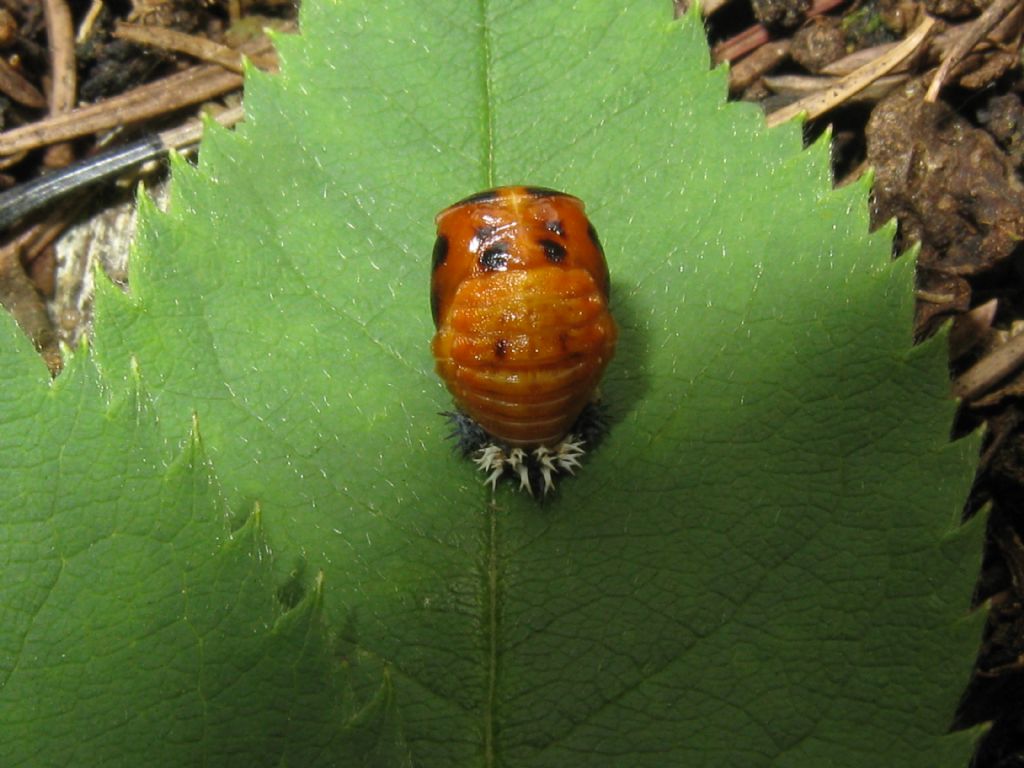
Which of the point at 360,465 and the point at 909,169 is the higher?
the point at 909,169

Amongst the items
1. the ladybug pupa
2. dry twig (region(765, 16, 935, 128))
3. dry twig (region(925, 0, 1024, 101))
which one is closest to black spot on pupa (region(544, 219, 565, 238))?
the ladybug pupa

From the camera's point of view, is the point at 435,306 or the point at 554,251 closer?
the point at 554,251

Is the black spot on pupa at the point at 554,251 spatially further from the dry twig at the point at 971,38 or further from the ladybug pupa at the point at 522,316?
the dry twig at the point at 971,38

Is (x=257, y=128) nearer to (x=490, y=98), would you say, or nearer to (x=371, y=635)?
(x=490, y=98)

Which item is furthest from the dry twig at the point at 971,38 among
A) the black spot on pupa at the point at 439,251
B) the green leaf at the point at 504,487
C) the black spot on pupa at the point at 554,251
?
the black spot on pupa at the point at 439,251

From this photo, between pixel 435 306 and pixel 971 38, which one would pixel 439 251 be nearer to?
pixel 435 306

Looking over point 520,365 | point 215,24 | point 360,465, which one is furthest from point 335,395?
point 215,24

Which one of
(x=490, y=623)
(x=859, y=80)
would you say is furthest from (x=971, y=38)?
(x=490, y=623)
